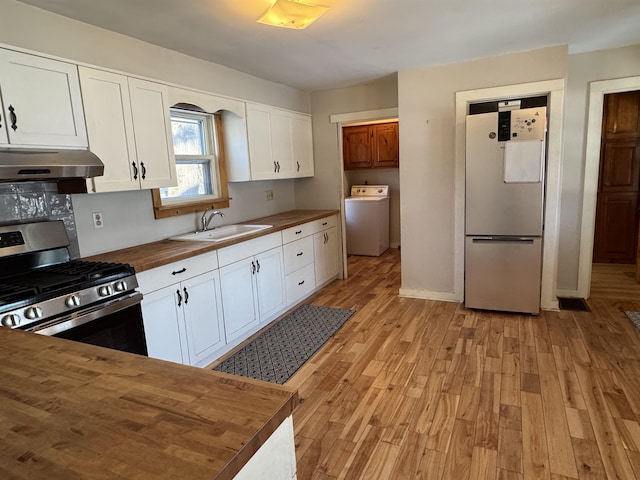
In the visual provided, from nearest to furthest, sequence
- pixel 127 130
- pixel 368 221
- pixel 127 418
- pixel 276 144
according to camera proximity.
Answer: pixel 127 418 < pixel 127 130 < pixel 276 144 < pixel 368 221

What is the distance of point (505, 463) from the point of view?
1.81 meters

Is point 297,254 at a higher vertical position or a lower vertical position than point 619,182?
lower

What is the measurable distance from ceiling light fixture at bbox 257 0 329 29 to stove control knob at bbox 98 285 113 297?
5.33ft

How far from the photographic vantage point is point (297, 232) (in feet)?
13.0

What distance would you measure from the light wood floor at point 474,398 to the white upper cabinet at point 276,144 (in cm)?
175

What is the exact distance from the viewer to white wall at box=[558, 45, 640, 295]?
137 inches

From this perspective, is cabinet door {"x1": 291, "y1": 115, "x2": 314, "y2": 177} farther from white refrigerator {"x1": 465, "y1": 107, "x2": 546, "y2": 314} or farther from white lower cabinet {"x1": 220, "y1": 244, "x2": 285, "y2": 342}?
white refrigerator {"x1": 465, "y1": 107, "x2": 546, "y2": 314}

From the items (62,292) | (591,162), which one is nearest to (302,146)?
(591,162)

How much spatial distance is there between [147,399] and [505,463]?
172 cm

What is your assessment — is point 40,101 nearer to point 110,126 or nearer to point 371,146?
point 110,126

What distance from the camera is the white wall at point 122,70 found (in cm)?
214

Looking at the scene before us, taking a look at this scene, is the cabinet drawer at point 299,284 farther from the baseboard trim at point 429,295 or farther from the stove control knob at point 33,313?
the stove control knob at point 33,313

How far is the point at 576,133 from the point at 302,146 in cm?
279

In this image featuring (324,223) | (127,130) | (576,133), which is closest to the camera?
(127,130)
